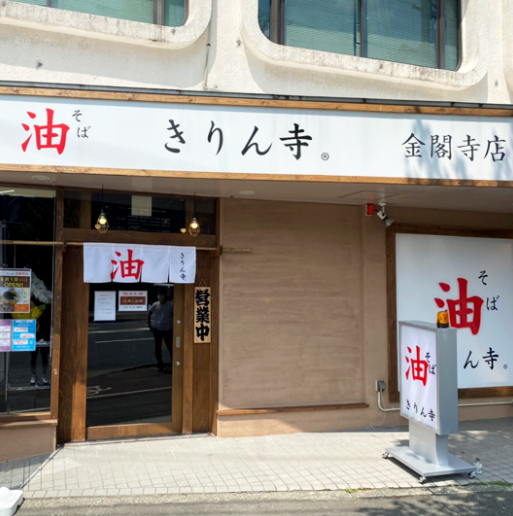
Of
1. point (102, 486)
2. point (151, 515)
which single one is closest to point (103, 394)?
point (102, 486)

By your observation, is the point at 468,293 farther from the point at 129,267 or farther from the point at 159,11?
the point at 159,11

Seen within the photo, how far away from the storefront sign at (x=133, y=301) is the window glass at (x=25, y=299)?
94 centimetres

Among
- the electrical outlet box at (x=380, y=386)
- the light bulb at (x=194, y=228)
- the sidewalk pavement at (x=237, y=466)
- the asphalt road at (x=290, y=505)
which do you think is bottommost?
the asphalt road at (x=290, y=505)

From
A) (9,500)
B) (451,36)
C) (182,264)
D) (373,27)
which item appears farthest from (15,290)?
(451,36)

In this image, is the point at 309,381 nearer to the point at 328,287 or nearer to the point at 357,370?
the point at 357,370

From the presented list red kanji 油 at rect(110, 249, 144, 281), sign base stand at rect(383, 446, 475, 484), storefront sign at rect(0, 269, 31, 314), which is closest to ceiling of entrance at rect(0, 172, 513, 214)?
red kanji 油 at rect(110, 249, 144, 281)

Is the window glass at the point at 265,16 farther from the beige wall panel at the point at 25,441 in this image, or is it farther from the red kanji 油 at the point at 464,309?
the beige wall panel at the point at 25,441

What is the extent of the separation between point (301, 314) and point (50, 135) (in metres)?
4.26

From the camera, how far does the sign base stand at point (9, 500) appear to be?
5262 millimetres

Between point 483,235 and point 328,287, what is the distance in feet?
9.62

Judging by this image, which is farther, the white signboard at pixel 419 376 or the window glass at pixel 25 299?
the window glass at pixel 25 299

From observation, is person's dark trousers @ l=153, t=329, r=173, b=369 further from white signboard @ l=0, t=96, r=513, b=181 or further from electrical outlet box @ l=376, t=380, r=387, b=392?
electrical outlet box @ l=376, t=380, r=387, b=392

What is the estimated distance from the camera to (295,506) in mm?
5652

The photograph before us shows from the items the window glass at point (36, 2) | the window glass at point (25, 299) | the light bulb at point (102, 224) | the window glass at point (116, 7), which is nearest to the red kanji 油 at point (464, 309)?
the light bulb at point (102, 224)
